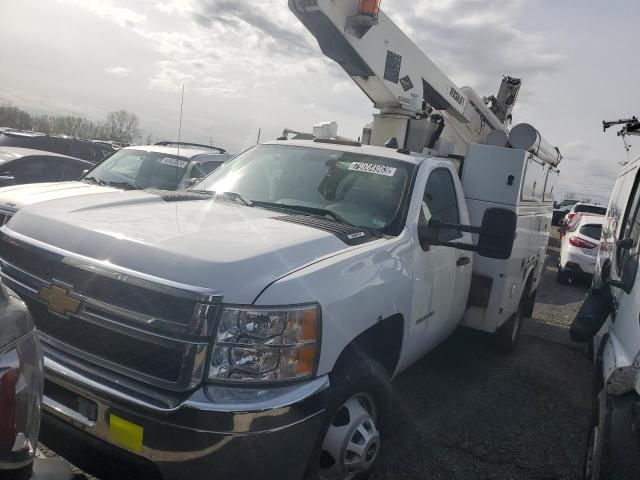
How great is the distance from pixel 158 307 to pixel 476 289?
3349mm

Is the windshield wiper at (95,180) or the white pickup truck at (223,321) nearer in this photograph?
the white pickup truck at (223,321)

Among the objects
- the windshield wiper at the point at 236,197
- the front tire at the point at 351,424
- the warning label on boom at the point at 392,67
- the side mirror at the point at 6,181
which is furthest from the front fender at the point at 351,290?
the side mirror at the point at 6,181

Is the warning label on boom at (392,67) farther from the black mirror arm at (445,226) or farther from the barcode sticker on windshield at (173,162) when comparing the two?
the barcode sticker on windshield at (173,162)

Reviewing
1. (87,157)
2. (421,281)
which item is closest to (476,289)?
(421,281)

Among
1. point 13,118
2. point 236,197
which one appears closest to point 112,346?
point 236,197

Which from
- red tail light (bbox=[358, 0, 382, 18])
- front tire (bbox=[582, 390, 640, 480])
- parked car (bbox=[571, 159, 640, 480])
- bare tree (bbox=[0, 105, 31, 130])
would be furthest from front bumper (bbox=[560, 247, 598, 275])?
bare tree (bbox=[0, 105, 31, 130])

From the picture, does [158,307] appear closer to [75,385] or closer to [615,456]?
[75,385]

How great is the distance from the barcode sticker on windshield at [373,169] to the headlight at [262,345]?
1679 millimetres

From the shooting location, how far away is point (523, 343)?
6574 millimetres

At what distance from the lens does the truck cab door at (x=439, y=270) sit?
134 inches

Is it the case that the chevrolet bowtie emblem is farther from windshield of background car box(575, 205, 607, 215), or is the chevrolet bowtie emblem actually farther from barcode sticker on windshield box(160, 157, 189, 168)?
windshield of background car box(575, 205, 607, 215)

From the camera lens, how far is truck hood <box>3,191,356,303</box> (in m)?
2.16

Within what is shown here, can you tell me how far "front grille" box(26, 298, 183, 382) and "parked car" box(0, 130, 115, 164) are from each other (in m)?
9.08

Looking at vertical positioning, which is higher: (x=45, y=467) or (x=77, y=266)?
(x=77, y=266)
